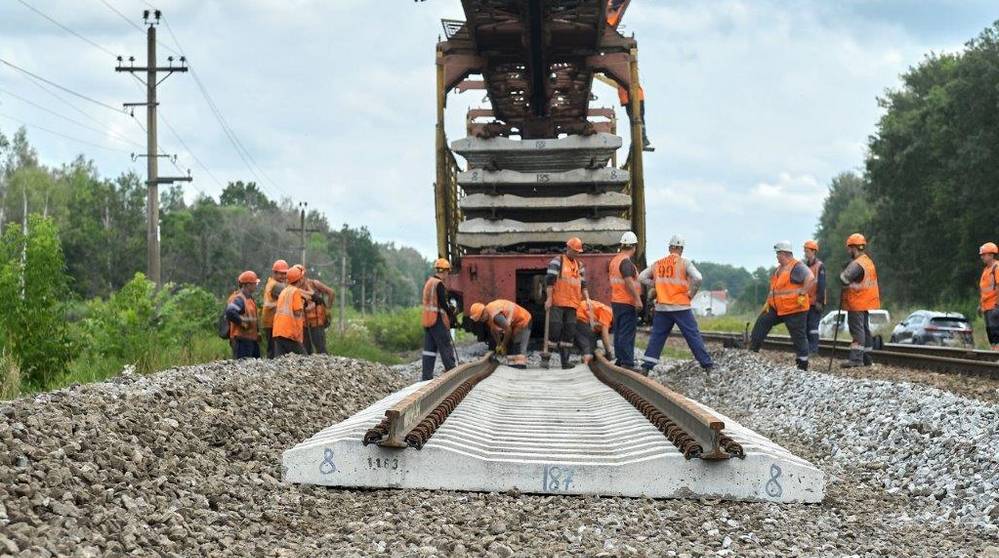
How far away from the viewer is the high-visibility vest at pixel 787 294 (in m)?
11.6

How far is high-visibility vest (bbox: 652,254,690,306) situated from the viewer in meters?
11.3

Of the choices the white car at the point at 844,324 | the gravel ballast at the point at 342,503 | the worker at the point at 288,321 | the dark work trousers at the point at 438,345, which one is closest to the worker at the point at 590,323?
the dark work trousers at the point at 438,345

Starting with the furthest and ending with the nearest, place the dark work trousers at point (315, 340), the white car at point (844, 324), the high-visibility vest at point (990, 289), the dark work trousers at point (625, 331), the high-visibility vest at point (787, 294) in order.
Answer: the white car at point (844, 324)
the dark work trousers at point (315, 340)
the high-visibility vest at point (990, 289)
the dark work trousers at point (625, 331)
the high-visibility vest at point (787, 294)

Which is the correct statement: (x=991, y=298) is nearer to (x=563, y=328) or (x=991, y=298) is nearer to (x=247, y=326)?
(x=563, y=328)

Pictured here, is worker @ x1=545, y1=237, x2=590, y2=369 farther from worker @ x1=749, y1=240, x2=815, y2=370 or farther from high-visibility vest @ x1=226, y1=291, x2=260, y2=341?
high-visibility vest @ x1=226, y1=291, x2=260, y2=341

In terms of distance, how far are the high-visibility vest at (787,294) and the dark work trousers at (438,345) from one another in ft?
12.0

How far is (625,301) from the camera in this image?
40.1 feet

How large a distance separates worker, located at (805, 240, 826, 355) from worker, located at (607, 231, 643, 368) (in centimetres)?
198

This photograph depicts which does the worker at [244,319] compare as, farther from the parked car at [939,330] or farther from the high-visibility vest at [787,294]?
the parked car at [939,330]

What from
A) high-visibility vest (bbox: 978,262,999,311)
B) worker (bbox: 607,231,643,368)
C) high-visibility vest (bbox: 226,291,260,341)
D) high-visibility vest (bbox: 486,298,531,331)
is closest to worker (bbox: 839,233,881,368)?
high-visibility vest (bbox: 978,262,999,311)

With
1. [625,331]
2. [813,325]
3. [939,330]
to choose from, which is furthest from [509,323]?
[939,330]

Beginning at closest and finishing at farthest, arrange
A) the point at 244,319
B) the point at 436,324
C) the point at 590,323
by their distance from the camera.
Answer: the point at 436,324, the point at 244,319, the point at 590,323

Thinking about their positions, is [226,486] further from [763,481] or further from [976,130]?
[976,130]

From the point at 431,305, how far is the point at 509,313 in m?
1.07
